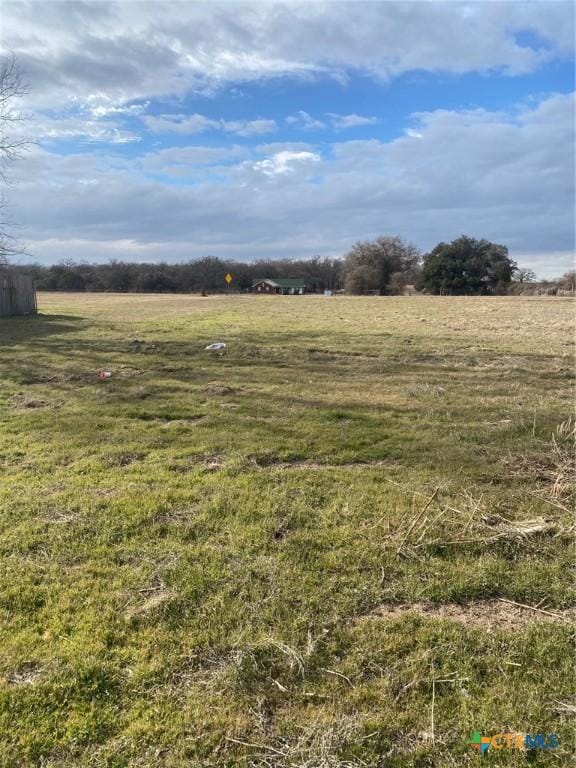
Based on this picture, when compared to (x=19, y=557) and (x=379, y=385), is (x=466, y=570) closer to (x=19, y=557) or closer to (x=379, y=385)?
(x=19, y=557)

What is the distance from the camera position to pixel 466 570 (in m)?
3.48

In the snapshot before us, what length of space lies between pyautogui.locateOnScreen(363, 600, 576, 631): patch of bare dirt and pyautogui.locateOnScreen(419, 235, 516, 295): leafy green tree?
70.1 metres

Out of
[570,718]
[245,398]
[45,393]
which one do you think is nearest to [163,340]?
[45,393]

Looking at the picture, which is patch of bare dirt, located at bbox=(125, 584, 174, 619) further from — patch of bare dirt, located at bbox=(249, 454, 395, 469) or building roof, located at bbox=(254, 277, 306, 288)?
building roof, located at bbox=(254, 277, 306, 288)

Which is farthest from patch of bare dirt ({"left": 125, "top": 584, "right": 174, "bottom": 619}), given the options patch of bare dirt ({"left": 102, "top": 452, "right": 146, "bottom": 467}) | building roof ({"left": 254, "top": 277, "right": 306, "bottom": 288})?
building roof ({"left": 254, "top": 277, "right": 306, "bottom": 288})

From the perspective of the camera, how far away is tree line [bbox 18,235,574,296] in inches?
2729

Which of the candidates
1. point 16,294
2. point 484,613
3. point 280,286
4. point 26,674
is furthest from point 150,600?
point 280,286

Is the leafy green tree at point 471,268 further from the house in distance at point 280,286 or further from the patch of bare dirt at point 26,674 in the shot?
the patch of bare dirt at point 26,674

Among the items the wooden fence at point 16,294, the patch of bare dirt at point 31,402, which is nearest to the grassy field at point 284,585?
the patch of bare dirt at point 31,402

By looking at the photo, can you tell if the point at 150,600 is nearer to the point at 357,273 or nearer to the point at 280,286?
the point at 357,273

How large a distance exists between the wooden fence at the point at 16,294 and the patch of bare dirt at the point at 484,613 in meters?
25.0

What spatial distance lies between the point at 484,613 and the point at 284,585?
1.20 metres

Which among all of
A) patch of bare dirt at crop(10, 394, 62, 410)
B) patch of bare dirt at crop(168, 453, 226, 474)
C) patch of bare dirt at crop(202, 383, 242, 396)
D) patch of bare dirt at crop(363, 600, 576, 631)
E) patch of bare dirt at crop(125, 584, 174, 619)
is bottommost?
patch of bare dirt at crop(363, 600, 576, 631)

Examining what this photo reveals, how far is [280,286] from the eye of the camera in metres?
100
